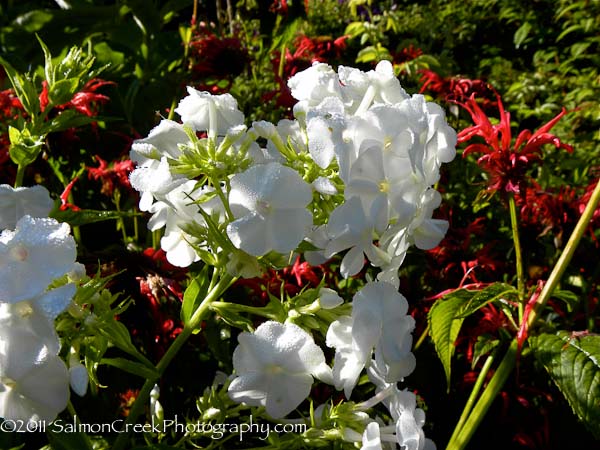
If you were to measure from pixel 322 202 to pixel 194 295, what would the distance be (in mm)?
175

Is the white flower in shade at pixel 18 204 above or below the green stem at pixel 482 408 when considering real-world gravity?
above

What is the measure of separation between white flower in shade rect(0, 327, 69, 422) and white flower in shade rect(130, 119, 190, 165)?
19 centimetres

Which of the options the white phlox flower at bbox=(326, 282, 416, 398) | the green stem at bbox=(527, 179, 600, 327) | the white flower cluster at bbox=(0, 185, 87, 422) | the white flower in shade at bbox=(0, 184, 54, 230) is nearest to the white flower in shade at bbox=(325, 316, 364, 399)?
the white phlox flower at bbox=(326, 282, 416, 398)

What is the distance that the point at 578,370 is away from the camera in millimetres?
813

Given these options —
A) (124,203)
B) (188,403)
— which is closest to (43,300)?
(188,403)

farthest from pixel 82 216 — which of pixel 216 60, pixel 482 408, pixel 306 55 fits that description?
pixel 306 55

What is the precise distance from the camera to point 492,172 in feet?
3.33

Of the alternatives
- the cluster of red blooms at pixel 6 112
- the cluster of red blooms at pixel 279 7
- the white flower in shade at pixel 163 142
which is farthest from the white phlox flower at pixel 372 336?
the cluster of red blooms at pixel 279 7

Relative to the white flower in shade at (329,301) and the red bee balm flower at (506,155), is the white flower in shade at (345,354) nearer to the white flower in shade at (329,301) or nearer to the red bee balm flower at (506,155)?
the white flower in shade at (329,301)

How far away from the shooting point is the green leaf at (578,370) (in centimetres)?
79

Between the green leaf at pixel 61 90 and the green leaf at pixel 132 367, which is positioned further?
the green leaf at pixel 61 90

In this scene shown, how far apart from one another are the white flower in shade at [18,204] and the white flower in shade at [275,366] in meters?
0.26

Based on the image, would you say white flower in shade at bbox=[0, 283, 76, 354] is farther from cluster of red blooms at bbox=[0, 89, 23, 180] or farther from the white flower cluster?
cluster of red blooms at bbox=[0, 89, 23, 180]

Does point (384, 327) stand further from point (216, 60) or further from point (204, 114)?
point (216, 60)
